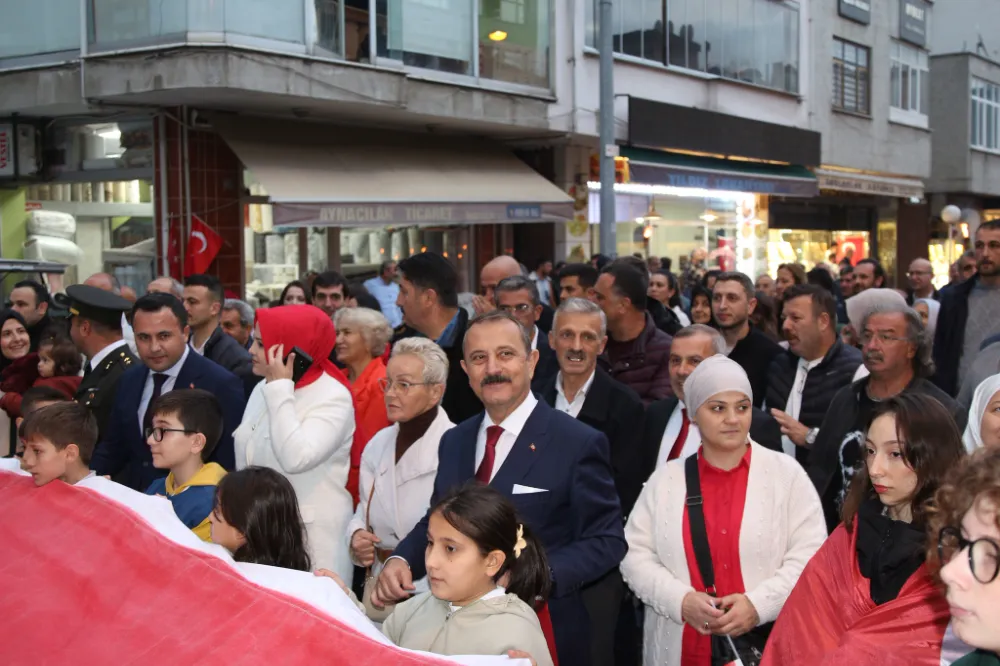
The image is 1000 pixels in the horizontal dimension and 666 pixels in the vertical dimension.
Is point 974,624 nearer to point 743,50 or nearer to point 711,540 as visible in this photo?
point 711,540

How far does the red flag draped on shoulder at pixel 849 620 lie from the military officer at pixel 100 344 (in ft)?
13.5

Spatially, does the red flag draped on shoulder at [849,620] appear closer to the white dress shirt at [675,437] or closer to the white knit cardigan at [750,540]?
the white knit cardigan at [750,540]

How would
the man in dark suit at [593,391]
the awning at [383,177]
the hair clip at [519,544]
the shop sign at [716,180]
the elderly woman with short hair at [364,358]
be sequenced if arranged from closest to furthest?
the hair clip at [519,544], the man in dark suit at [593,391], the elderly woman with short hair at [364,358], the awning at [383,177], the shop sign at [716,180]

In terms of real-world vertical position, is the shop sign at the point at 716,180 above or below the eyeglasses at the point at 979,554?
above

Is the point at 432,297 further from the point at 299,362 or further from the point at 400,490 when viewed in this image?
the point at 400,490

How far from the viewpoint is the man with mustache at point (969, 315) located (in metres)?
6.98

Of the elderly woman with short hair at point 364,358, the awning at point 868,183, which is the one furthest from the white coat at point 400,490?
the awning at point 868,183

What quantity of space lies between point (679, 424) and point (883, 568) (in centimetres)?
191

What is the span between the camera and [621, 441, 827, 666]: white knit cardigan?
3.84m

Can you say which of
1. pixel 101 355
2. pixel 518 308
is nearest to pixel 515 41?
pixel 518 308

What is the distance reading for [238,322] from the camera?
27.1 feet

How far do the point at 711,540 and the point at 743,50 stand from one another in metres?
19.3

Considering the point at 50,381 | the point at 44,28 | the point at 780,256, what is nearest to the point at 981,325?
the point at 50,381

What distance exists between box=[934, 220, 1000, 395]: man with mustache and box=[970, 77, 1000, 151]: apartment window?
28.9 meters
